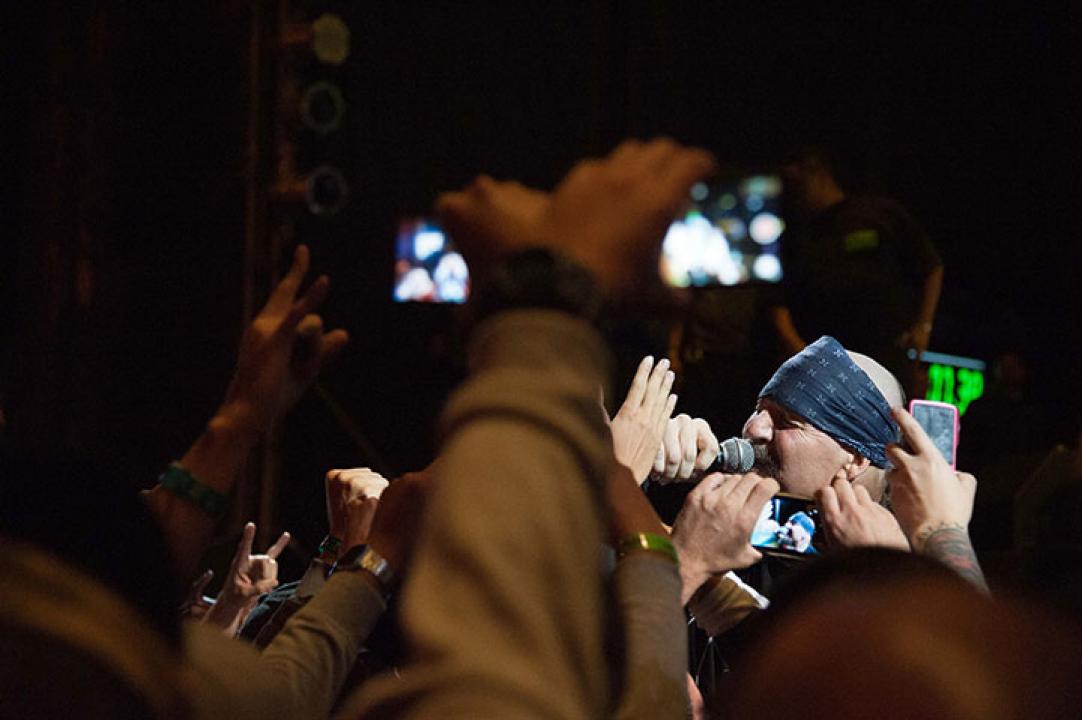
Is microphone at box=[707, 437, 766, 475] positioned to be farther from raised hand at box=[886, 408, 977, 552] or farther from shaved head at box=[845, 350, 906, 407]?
raised hand at box=[886, 408, 977, 552]

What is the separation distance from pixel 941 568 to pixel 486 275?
40cm

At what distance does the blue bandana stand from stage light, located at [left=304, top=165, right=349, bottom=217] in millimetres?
2985

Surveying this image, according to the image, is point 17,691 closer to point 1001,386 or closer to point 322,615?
point 322,615

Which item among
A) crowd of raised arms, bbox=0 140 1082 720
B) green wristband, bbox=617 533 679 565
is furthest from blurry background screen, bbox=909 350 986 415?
crowd of raised arms, bbox=0 140 1082 720

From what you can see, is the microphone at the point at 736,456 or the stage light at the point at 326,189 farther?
the stage light at the point at 326,189

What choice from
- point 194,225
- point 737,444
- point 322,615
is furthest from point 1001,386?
point 322,615

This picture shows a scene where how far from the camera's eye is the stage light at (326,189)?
195 inches

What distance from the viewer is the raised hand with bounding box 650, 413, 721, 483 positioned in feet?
6.66

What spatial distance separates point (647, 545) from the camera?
45.2 inches

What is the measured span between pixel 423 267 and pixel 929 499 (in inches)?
249

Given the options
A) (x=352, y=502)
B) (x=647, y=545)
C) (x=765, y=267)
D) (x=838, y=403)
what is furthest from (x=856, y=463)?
(x=765, y=267)

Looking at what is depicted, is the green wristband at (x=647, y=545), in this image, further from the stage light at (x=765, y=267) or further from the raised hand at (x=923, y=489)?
the stage light at (x=765, y=267)

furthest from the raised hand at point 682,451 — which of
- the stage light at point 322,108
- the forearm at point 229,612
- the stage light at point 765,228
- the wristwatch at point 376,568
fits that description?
the stage light at point 765,228

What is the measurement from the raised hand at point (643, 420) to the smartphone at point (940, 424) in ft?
1.84
